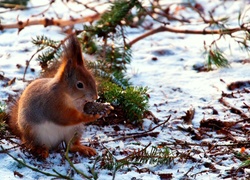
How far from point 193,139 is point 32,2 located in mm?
3332

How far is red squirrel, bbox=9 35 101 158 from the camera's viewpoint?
2680 mm

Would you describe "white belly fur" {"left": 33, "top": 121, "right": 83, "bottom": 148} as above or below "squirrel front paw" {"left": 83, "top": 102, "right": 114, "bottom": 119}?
below

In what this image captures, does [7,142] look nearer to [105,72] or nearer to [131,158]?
[131,158]

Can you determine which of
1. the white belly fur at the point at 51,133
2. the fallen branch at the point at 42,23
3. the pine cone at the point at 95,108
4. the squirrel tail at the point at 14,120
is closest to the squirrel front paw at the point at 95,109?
the pine cone at the point at 95,108

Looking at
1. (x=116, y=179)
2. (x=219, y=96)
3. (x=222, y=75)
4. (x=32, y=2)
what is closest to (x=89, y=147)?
(x=116, y=179)

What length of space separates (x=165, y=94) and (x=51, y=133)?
127 centimetres

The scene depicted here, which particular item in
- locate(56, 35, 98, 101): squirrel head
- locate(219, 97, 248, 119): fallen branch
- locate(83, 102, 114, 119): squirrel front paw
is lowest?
locate(219, 97, 248, 119): fallen branch

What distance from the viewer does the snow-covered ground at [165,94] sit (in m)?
2.56

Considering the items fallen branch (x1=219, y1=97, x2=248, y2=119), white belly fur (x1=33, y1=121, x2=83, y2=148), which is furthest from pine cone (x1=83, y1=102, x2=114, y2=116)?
fallen branch (x1=219, y1=97, x2=248, y2=119)

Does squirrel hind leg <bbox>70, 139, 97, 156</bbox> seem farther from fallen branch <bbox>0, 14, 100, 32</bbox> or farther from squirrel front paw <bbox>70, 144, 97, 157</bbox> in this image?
fallen branch <bbox>0, 14, 100, 32</bbox>

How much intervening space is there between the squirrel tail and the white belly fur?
0.60ft

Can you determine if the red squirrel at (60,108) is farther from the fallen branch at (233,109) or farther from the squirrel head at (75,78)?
the fallen branch at (233,109)

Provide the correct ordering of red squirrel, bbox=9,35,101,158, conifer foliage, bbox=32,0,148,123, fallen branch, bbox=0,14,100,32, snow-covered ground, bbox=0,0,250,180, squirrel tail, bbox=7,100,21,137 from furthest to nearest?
fallen branch, bbox=0,14,100,32 → conifer foliage, bbox=32,0,148,123 → squirrel tail, bbox=7,100,21,137 → red squirrel, bbox=9,35,101,158 → snow-covered ground, bbox=0,0,250,180

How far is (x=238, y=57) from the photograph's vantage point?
4.43 meters
